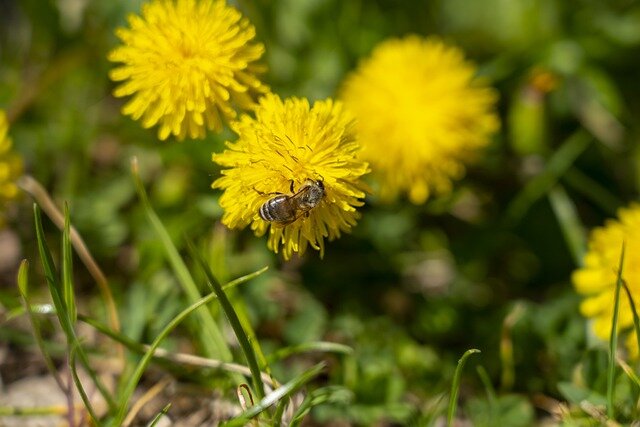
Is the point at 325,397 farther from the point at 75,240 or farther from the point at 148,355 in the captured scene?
the point at 75,240

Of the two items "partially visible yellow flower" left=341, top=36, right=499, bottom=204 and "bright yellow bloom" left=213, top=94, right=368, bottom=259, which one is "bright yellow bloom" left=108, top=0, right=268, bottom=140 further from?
"partially visible yellow flower" left=341, top=36, right=499, bottom=204

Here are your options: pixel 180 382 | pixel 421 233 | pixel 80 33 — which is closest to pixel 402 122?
pixel 421 233

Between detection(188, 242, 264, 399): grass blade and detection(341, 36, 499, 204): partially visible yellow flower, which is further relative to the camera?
detection(341, 36, 499, 204): partially visible yellow flower

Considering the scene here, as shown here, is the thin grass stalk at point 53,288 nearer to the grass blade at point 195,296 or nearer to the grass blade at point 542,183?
the grass blade at point 195,296

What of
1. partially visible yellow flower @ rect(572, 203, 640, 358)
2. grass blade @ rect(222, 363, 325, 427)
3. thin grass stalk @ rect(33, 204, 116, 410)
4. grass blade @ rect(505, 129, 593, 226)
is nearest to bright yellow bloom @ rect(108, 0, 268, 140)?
thin grass stalk @ rect(33, 204, 116, 410)

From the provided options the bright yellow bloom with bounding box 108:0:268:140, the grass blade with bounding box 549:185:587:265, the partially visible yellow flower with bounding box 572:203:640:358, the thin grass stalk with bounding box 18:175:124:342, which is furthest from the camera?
the grass blade with bounding box 549:185:587:265

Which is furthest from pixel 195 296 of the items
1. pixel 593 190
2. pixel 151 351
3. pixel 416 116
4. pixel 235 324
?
pixel 593 190
